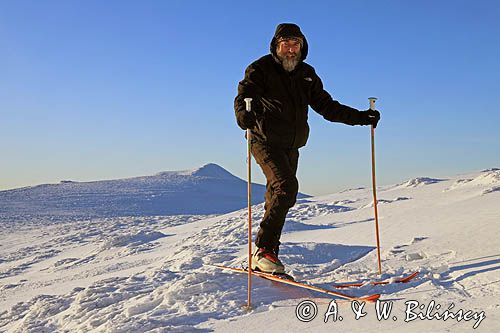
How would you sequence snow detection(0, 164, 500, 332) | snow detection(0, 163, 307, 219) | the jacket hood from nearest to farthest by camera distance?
snow detection(0, 164, 500, 332), the jacket hood, snow detection(0, 163, 307, 219)

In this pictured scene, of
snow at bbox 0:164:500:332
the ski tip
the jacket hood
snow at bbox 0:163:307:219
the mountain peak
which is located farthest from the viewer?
the mountain peak

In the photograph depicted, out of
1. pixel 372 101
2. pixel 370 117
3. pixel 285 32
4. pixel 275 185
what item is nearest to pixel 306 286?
pixel 275 185

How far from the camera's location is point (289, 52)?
426 centimetres

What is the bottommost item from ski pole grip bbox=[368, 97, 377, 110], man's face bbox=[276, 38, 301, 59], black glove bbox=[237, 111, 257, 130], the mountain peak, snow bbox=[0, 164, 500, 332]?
snow bbox=[0, 164, 500, 332]

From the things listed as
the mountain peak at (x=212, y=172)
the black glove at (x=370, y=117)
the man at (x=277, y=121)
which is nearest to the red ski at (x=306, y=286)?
the man at (x=277, y=121)

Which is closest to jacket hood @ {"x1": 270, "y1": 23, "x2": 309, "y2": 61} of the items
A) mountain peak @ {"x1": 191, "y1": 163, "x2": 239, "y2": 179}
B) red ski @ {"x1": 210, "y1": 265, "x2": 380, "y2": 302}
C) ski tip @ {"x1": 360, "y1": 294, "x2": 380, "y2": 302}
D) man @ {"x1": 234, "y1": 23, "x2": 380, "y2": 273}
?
man @ {"x1": 234, "y1": 23, "x2": 380, "y2": 273}

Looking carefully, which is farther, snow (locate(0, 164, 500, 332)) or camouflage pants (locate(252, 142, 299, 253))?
camouflage pants (locate(252, 142, 299, 253))

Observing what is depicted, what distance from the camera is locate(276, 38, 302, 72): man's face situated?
4.24m

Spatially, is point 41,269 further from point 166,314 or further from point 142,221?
point 142,221

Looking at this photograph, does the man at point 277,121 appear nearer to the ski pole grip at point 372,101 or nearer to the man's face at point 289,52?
the man's face at point 289,52

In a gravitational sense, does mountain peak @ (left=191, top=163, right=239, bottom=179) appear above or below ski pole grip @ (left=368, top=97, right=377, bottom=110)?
above

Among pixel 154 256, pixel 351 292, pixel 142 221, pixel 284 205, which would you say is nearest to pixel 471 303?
pixel 351 292

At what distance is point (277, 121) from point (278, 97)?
0.71 ft

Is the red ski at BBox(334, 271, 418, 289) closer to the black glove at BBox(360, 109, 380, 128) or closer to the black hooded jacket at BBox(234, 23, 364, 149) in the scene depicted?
the black hooded jacket at BBox(234, 23, 364, 149)
